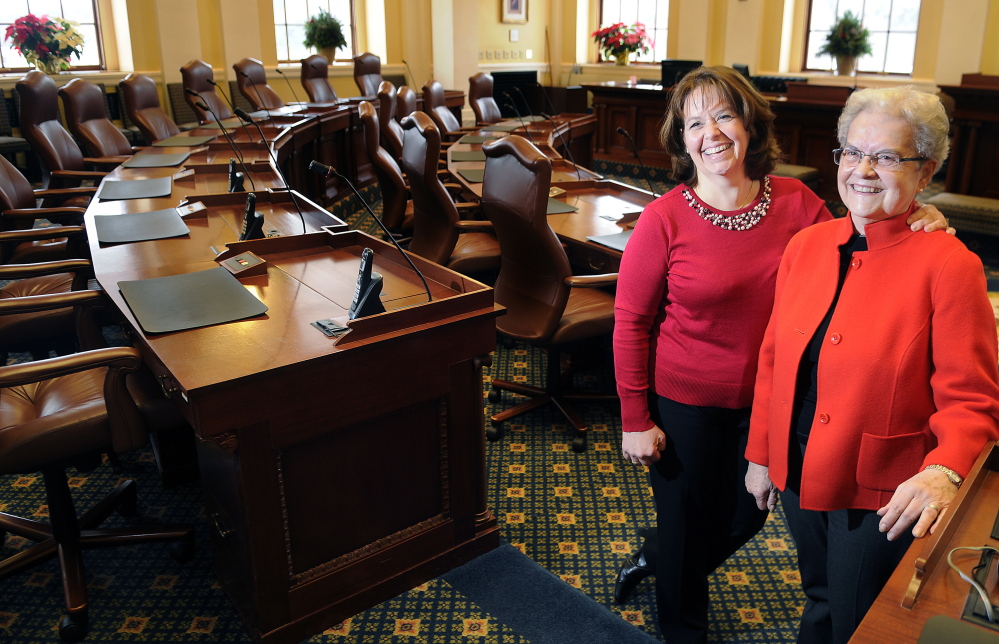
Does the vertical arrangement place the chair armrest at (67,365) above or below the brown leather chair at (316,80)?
below

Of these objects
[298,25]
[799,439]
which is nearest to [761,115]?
[799,439]

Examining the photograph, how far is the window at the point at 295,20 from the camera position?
9.80 m

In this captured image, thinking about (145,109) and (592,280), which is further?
(145,109)

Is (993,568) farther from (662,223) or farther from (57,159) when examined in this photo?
(57,159)

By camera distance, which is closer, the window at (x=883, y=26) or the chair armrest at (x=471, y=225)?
the chair armrest at (x=471, y=225)

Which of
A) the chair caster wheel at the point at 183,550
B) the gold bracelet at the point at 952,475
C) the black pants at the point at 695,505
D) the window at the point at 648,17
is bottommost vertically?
the chair caster wheel at the point at 183,550

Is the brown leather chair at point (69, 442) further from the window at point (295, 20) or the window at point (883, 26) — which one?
the window at point (883, 26)

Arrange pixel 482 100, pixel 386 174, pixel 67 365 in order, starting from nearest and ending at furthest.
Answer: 1. pixel 67 365
2. pixel 386 174
3. pixel 482 100

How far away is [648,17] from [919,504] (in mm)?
10823

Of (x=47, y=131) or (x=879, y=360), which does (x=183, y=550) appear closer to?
(x=879, y=360)

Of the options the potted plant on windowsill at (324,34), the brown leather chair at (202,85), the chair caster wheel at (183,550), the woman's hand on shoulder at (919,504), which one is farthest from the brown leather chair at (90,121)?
the woman's hand on shoulder at (919,504)

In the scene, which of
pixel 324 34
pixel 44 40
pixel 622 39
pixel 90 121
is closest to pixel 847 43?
pixel 622 39

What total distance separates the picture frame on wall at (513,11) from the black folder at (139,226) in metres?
8.76

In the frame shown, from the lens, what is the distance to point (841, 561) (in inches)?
53.1
